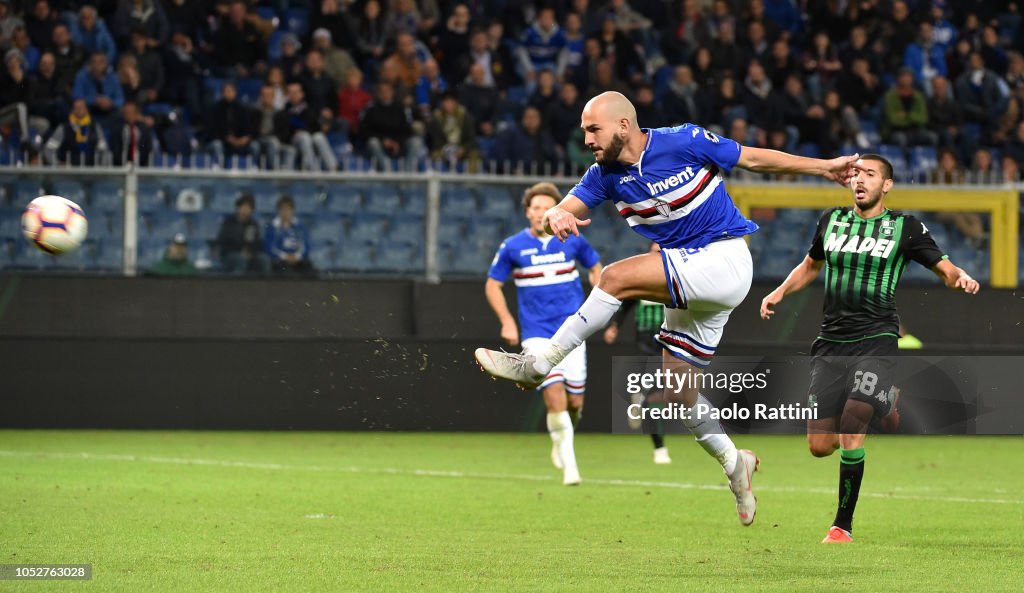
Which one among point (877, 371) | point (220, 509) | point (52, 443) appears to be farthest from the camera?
point (52, 443)

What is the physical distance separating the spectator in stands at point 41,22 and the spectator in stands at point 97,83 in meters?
0.85

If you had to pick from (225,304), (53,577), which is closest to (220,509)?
(53,577)

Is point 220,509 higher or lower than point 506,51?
lower

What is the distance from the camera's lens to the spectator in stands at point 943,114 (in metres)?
20.5

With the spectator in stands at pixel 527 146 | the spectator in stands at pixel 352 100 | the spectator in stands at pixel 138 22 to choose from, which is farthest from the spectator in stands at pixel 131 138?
the spectator in stands at pixel 527 146

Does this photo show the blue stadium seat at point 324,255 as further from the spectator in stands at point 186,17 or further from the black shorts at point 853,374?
the black shorts at point 853,374

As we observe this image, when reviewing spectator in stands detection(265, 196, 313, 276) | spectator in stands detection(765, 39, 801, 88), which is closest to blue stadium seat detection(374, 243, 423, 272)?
spectator in stands detection(265, 196, 313, 276)

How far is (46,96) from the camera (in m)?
17.7

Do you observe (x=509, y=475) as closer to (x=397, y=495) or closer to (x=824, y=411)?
(x=397, y=495)

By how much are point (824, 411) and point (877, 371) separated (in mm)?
482

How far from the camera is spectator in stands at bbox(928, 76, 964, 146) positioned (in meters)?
20.5

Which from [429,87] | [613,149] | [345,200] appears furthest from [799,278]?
[429,87]

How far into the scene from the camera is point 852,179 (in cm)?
865

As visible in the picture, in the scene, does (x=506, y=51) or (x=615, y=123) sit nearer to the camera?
(x=615, y=123)
